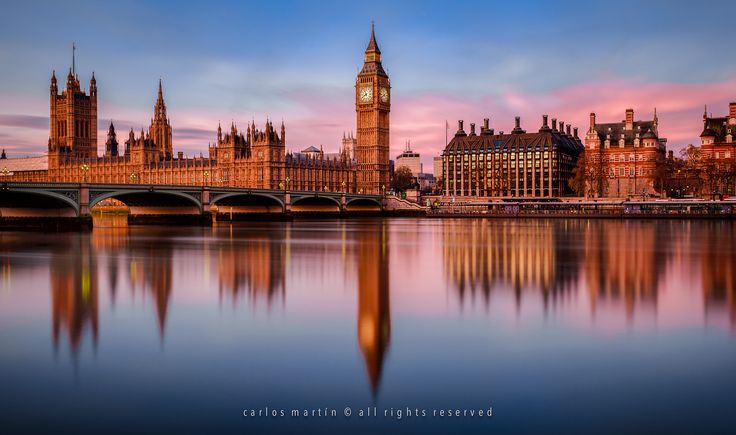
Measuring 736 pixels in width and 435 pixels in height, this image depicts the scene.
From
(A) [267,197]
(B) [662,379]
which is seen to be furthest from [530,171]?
(B) [662,379]

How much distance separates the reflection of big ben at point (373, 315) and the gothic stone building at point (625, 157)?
79.7 meters

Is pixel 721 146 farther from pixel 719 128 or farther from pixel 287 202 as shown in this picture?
pixel 287 202

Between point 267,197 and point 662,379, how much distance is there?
6499 centimetres

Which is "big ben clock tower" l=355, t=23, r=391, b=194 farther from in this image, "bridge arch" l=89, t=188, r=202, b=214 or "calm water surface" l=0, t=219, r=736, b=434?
"calm water surface" l=0, t=219, r=736, b=434

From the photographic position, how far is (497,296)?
52.5ft

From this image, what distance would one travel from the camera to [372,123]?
387 feet

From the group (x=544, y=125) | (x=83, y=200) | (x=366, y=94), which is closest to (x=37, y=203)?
(x=83, y=200)

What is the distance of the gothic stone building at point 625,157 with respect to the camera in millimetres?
96688

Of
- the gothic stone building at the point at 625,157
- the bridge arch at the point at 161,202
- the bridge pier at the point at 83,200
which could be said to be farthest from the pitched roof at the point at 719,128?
the bridge pier at the point at 83,200

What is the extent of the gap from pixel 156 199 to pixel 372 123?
59.2m

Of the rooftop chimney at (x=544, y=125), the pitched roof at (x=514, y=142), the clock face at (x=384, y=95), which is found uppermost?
the clock face at (x=384, y=95)

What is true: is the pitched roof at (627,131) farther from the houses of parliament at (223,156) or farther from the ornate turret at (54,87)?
the ornate turret at (54,87)

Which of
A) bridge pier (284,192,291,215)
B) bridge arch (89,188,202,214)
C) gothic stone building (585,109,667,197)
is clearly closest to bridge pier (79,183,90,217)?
bridge arch (89,188,202,214)

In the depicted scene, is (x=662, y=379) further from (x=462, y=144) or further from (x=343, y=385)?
(x=462, y=144)
